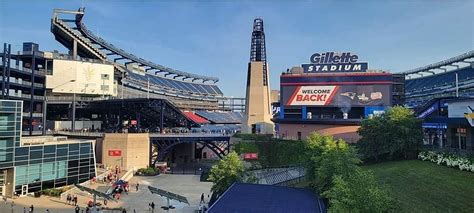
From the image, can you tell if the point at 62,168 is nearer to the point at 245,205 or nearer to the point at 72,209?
the point at 72,209

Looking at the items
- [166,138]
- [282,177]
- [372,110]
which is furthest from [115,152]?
[372,110]

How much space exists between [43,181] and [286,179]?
31361mm

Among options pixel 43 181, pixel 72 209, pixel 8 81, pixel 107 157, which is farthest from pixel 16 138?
pixel 8 81

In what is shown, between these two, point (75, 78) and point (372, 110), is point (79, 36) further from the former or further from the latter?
point (372, 110)

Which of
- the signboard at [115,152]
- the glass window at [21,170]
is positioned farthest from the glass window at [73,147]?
the signboard at [115,152]

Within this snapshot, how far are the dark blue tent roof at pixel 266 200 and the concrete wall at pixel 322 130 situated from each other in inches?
1306

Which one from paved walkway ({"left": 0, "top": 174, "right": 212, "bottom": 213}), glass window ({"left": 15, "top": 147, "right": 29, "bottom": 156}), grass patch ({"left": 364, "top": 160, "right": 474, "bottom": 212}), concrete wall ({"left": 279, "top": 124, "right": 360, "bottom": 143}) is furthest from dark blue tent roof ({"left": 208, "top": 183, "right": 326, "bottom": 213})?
concrete wall ({"left": 279, "top": 124, "right": 360, "bottom": 143})

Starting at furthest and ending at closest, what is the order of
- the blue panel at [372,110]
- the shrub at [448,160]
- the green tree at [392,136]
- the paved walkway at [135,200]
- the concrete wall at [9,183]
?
the blue panel at [372,110] → the concrete wall at [9,183] → the green tree at [392,136] → the paved walkway at [135,200] → the shrub at [448,160]

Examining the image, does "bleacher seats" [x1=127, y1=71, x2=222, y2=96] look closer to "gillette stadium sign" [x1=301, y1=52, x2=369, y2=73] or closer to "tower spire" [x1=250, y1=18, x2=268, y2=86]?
"tower spire" [x1=250, y1=18, x2=268, y2=86]

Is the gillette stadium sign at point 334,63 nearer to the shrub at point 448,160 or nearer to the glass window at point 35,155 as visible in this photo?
the shrub at point 448,160

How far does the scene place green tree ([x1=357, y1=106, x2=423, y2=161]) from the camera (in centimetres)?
4222

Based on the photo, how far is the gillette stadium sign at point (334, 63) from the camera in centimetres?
6640

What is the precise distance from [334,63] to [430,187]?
42.2 m

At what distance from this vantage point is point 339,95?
65.6 m
